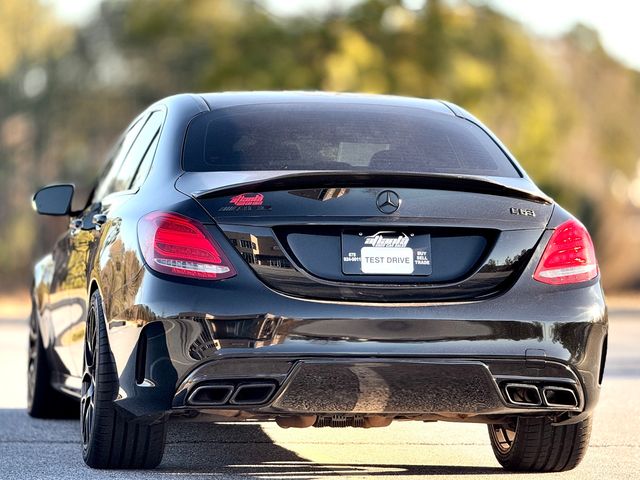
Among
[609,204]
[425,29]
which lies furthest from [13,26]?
[609,204]

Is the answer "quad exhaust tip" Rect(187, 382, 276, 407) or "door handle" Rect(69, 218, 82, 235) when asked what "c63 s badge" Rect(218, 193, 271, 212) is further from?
"door handle" Rect(69, 218, 82, 235)

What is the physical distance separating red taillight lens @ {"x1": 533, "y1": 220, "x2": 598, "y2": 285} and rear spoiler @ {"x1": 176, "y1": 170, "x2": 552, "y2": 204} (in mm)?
165

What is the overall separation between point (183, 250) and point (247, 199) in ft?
1.02

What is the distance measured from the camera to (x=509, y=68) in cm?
4084

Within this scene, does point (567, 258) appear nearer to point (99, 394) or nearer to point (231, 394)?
point (231, 394)

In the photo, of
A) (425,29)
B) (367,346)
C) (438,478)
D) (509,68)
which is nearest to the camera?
(367,346)

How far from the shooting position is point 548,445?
23.2ft

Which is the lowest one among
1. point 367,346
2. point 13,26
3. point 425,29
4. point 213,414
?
point 13,26

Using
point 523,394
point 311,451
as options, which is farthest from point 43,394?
point 523,394

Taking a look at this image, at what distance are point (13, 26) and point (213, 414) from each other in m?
37.3

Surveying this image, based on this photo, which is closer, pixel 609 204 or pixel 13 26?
pixel 609 204

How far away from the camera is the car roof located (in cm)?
742

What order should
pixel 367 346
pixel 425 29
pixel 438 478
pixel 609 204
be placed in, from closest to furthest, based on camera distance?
pixel 367 346
pixel 438 478
pixel 609 204
pixel 425 29

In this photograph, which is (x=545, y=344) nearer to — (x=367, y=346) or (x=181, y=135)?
(x=367, y=346)
